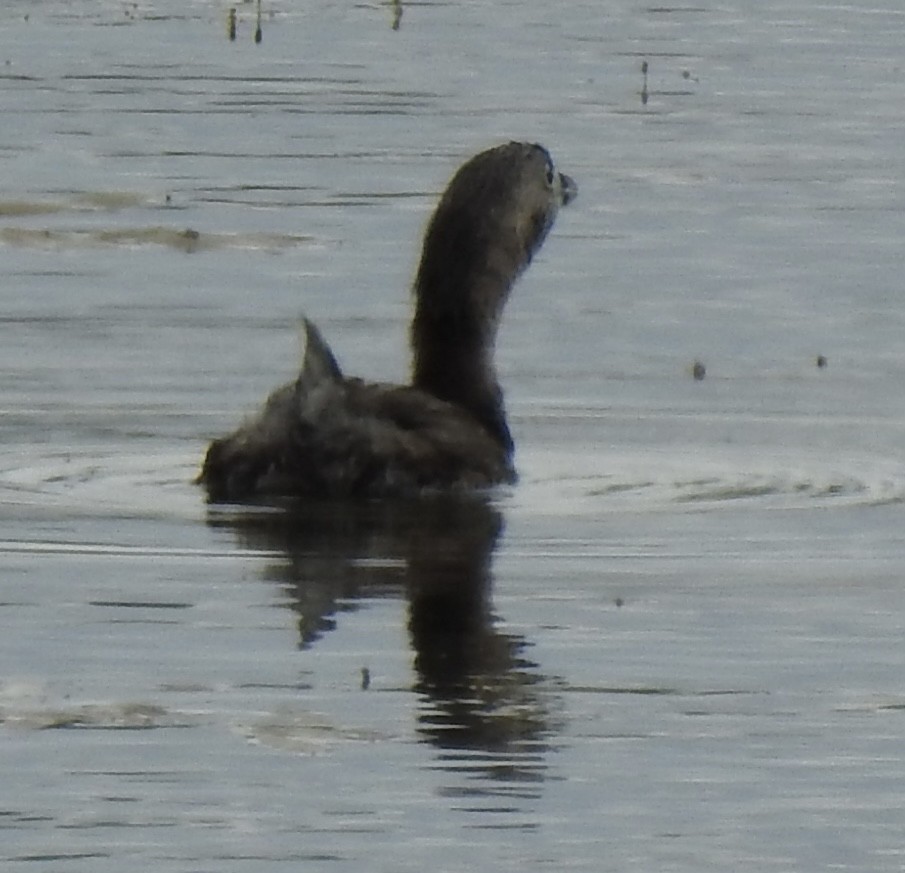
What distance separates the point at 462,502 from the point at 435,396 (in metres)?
0.98

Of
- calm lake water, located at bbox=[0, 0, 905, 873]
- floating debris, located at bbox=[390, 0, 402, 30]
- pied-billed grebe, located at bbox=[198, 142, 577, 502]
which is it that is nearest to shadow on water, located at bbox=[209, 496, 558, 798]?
calm lake water, located at bbox=[0, 0, 905, 873]

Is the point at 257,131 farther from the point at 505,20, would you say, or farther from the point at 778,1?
the point at 778,1

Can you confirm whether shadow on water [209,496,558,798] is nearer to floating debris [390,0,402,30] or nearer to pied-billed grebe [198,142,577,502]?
pied-billed grebe [198,142,577,502]

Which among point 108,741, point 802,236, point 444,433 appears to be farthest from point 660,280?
point 108,741

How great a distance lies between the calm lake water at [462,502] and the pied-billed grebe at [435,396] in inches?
6.1

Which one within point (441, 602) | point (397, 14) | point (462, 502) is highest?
point (441, 602)

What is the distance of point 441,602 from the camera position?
1088 cm

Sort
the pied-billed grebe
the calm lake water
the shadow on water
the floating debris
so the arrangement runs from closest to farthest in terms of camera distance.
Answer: the calm lake water < the shadow on water < the pied-billed grebe < the floating debris

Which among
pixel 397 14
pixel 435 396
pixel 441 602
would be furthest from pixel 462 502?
pixel 397 14

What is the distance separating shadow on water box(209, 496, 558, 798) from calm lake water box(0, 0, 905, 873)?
0.02 m

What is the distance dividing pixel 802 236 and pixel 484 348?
16.9 ft

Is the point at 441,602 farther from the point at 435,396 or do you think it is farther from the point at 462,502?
the point at 435,396

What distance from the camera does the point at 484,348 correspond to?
1390cm

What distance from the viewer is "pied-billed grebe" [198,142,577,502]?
1231cm
